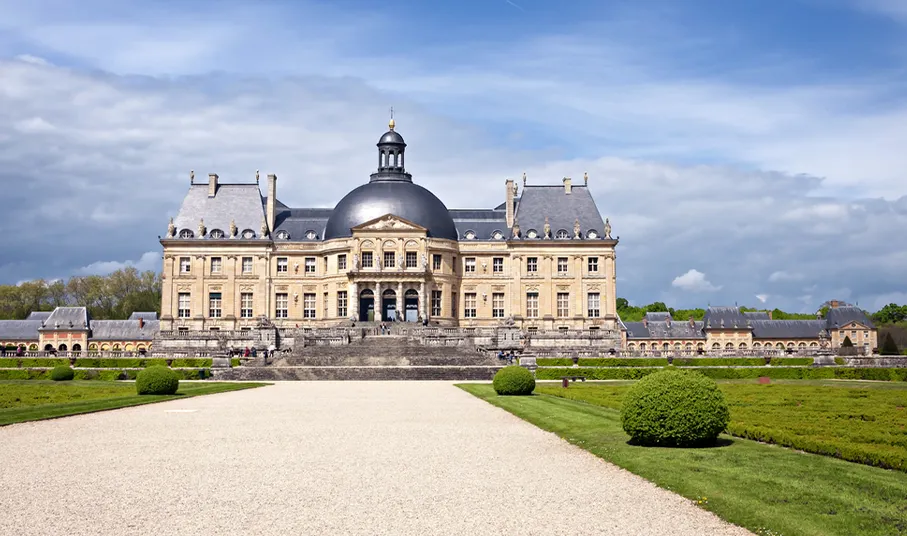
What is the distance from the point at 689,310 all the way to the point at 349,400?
3873 inches

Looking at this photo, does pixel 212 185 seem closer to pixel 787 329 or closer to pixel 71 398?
pixel 71 398

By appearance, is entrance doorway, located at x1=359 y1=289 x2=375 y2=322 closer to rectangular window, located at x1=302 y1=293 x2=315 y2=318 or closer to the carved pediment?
the carved pediment

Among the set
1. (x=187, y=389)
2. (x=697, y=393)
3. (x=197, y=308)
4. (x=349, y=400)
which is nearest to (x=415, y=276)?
(x=197, y=308)

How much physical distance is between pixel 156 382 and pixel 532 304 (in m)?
41.2

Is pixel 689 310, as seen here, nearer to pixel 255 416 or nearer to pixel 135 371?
pixel 135 371

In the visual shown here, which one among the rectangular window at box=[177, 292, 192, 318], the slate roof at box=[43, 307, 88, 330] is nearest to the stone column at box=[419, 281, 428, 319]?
the rectangular window at box=[177, 292, 192, 318]

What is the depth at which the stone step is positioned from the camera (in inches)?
1729

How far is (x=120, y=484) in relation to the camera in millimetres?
12664

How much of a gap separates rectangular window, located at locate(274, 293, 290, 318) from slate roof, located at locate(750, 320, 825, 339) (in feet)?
157

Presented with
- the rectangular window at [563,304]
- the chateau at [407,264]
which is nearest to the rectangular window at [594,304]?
the chateau at [407,264]

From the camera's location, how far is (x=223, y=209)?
235 feet

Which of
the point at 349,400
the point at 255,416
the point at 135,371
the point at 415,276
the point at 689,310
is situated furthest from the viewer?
the point at 689,310

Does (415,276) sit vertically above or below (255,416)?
above

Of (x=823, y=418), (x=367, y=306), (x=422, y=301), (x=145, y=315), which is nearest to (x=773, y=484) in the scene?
Result: (x=823, y=418)
